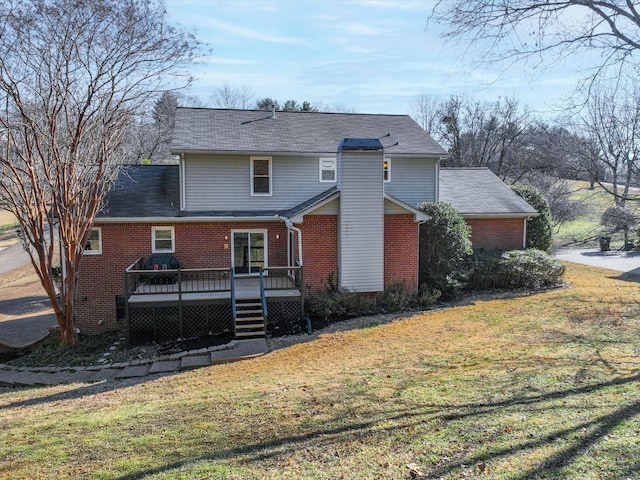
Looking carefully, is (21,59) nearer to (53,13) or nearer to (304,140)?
(53,13)

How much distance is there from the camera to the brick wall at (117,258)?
15375mm

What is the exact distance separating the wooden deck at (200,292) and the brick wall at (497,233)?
842cm

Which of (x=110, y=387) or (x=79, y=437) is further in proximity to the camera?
(x=110, y=387)

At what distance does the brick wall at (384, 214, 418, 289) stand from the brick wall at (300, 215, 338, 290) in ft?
5.88

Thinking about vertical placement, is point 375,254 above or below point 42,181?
below

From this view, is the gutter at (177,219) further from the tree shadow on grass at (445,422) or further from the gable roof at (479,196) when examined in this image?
the tree shadow on grass at (445,422)

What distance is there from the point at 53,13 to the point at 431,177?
1348cm

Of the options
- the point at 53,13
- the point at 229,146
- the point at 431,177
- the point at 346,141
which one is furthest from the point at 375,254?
the point at 53,13

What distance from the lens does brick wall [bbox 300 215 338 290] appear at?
14781mm

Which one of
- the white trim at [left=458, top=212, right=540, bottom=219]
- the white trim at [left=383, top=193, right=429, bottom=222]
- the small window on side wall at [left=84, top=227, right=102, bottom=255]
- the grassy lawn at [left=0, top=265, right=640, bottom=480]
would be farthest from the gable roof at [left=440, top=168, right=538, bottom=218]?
the small window on side wall at [left=84, top=227, right=102, bottom=255]

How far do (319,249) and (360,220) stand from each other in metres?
1.64

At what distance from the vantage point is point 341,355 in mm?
10164

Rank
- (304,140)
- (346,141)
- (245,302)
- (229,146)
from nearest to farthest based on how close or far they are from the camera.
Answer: (245,302), (346,141), (229,146), (304,140)

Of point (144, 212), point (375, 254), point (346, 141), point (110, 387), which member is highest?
point (346, 141)
